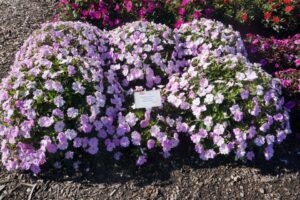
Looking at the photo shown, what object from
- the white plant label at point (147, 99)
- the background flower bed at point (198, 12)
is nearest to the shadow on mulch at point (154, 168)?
the white plant label at point (147, 99)

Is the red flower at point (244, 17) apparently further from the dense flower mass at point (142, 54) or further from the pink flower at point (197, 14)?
the dense flower mass at point (142, 54)

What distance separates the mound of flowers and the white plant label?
57 millimetres

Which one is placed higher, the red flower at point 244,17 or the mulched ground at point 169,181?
the red flower at point 244,17

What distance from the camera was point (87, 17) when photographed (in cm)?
574

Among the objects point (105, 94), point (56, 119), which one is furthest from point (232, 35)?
point (56, 119)

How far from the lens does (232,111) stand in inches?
144

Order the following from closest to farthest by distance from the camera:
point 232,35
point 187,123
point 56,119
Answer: point 56,119 < point 187,123 < point 232,35

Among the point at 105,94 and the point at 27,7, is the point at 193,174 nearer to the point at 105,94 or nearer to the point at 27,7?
the point at 105,94

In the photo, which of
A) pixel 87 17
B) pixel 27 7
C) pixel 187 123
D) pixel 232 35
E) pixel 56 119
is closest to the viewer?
pixel 56 119

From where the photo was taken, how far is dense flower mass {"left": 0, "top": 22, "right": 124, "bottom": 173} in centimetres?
357

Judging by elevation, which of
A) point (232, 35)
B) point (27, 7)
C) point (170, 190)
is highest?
point (232, 35)

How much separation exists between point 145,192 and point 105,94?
3.24ft

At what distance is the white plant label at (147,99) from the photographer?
378cm

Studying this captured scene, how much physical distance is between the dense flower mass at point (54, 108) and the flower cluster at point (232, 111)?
684 millimetres
